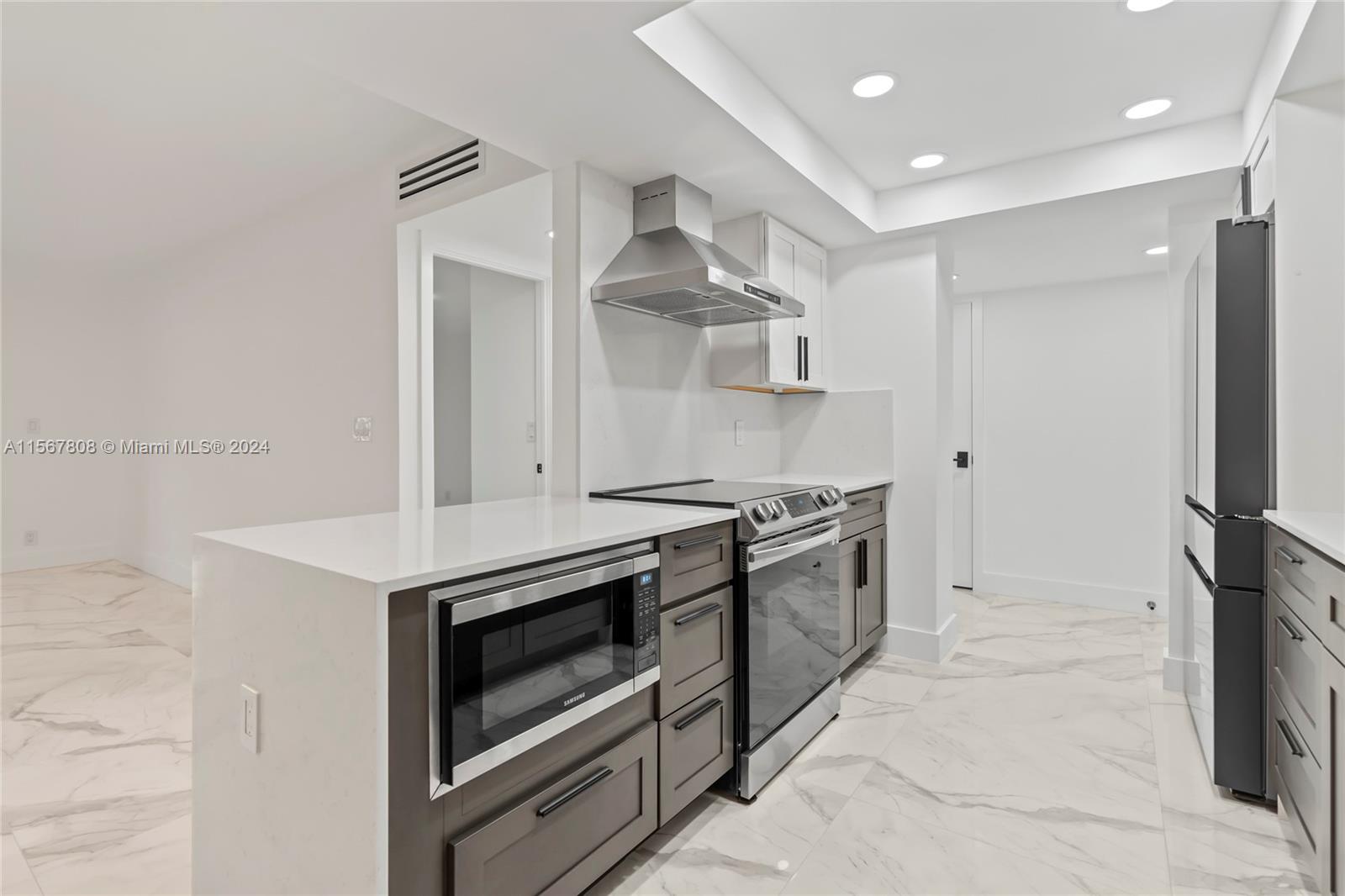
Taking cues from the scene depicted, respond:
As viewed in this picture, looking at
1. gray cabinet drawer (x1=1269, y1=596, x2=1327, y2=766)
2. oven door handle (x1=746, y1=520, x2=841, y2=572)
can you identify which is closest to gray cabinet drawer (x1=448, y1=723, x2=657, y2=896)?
oven door handle (x1=746, y1=520, x2=841, y2=572)

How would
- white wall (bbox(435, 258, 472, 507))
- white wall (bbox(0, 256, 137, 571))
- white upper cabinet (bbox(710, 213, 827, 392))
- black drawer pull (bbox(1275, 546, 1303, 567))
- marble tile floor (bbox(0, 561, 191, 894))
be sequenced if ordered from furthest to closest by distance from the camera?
white wall (bbox(0, 256, 137, 571)), white wall (bbox(435, 258, 472, 507)), white upper cabinet (bbox(710, 213, 827, 392)), marble tile floor (bbox(0, 561, 191, 894)), black drawer pull (bbox(1275, 546, 1303, 567))

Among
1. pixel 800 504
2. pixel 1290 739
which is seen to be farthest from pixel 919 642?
pixel 1290 739

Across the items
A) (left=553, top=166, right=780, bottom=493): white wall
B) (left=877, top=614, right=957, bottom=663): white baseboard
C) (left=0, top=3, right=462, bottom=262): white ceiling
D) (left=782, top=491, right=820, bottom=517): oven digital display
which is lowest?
(left=877, top=614, right=957, bottom=663): white baseboard

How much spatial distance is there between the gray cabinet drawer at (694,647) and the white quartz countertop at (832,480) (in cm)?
126

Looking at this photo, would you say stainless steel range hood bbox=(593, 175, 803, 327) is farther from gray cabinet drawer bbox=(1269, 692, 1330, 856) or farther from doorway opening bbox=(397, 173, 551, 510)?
gray cabinet drawer bbox=(1269, 692, 1330, 856)

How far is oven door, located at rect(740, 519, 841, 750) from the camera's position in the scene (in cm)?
225

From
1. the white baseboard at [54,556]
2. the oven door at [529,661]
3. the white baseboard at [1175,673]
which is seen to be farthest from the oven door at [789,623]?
the white baseboard at [54,556]

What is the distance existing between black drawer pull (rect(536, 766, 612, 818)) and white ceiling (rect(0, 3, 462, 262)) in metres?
2.32

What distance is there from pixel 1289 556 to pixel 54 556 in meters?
8.20

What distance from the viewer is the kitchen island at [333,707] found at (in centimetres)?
124

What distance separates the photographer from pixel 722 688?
2188 millimetres

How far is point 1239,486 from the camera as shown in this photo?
2094 millimetres

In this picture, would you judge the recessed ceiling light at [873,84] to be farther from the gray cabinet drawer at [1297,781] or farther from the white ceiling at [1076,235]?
the gray cabinet drawer at [1297,781]

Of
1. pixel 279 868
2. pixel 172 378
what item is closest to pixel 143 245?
pixel 172 378
